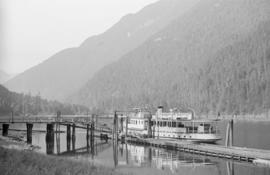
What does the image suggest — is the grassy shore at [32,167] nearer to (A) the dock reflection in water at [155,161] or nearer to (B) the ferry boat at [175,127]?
(A) the dock reflection in water at [155,161]

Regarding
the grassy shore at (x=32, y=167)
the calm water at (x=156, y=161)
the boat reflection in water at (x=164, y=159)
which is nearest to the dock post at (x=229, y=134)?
the calm water at (x=156, y=161)

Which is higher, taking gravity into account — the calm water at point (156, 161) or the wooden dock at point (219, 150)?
the wooden dock at point (219, 150)

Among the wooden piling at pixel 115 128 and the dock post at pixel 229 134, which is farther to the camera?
the wooden piling at pixel 115 128

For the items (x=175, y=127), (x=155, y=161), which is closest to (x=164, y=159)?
(x=155, y=161)

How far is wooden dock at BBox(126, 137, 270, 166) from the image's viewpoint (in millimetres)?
55062

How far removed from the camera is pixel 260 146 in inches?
3083

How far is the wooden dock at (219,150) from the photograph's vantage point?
55062 millimetres

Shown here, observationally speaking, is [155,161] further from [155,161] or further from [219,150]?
[219,150]

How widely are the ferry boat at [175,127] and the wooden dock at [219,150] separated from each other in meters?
4.50

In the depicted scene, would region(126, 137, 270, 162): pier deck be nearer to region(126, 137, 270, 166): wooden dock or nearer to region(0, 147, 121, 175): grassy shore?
region(126, 137, 270, 166): wooden dock

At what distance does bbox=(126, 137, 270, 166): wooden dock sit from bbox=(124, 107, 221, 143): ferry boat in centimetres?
450

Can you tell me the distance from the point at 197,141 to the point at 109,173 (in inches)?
1798

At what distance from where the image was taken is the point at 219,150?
201ft

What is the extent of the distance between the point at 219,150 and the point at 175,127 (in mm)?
20491
